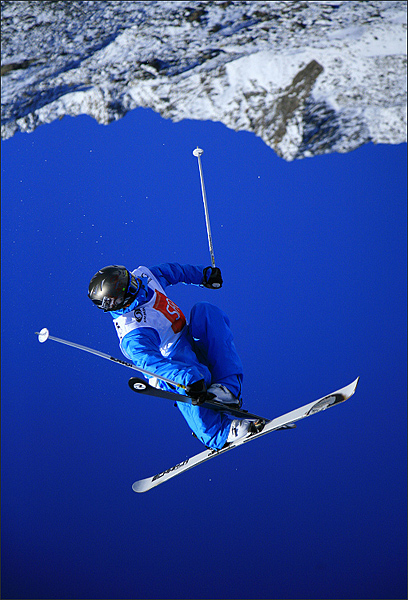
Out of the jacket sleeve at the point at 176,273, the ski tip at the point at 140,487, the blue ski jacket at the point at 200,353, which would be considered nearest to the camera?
the blue ski jacket at the point at 200,353

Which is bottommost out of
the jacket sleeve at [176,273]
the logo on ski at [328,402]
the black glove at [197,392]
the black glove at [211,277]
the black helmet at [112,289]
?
the logo on ski at [328,402]

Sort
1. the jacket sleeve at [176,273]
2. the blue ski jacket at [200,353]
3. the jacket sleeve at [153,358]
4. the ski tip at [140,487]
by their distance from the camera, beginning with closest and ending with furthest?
the jacket sleeve at [153,358] < the blue ski jacket at [200,353] < the jacket sleeve at [176,273] < the ski tip at [140,487]

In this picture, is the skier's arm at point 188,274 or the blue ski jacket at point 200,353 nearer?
the blue ski jacket at point 200,353

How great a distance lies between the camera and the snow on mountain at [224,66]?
12.6 feet

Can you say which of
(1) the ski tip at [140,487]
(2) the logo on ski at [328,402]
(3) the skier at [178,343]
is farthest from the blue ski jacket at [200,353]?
(1) the ski tip at [140,487]

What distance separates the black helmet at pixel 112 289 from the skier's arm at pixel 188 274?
0.30 m

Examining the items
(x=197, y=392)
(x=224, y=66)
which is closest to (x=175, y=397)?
(x=197, y=392)

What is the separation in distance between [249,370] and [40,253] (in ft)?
5.81

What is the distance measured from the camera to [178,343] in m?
2.34

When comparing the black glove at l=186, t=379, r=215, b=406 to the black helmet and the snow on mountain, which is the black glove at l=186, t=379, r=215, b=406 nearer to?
the black helmet

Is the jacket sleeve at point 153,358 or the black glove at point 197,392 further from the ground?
the jacket sleeve at point 153,358

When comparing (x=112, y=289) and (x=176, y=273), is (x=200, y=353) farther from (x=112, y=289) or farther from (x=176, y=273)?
(x=112, y=289)

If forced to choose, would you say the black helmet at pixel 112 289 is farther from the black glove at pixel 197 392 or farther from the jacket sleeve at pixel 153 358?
the black glove at pixel 197 392

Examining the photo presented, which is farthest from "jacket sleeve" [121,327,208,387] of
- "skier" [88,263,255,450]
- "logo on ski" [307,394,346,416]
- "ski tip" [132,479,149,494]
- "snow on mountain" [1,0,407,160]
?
"snow on mountain" [1,0,407,160]
